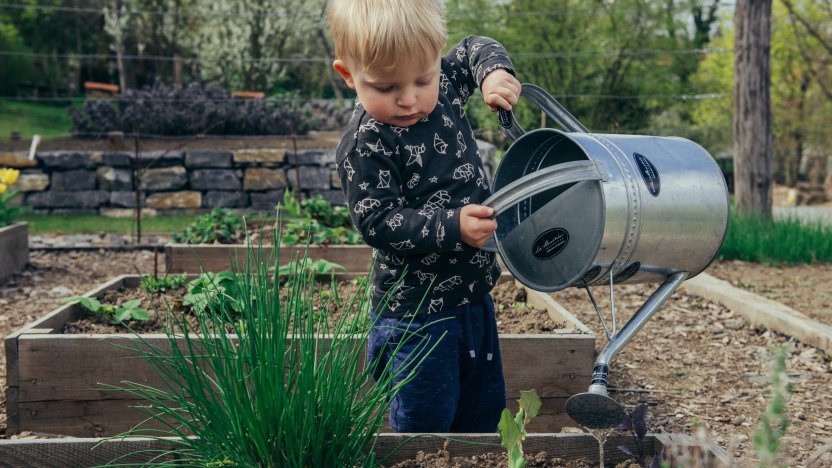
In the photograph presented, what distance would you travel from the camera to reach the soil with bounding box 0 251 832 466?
2832mm

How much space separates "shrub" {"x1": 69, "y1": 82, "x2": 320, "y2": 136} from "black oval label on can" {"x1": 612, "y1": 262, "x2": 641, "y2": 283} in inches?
343

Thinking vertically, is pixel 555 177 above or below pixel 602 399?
above

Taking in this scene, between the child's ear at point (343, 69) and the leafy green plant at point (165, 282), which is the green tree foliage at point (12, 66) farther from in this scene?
the child's ear at point (343, 69)

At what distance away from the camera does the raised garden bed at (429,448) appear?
5.49ft

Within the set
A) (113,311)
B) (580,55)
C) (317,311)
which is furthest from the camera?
(580,55)

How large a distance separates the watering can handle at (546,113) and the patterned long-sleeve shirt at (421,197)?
4.1 inches

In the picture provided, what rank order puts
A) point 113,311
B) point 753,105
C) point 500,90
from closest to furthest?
point 500,90, point 113,311, point 753,105

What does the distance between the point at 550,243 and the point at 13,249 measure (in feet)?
15.3

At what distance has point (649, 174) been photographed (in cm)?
160

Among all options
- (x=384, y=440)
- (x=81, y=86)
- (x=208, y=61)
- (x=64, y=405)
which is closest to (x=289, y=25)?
(x=208, y=61)

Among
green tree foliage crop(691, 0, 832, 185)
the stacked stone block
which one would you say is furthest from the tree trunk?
green tree foliage crop(691, 0, 832, 185)

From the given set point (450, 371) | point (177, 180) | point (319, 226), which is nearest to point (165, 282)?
point (319, 226)

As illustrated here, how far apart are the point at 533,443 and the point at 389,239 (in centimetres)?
54

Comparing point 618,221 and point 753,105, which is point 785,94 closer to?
point 753,105
